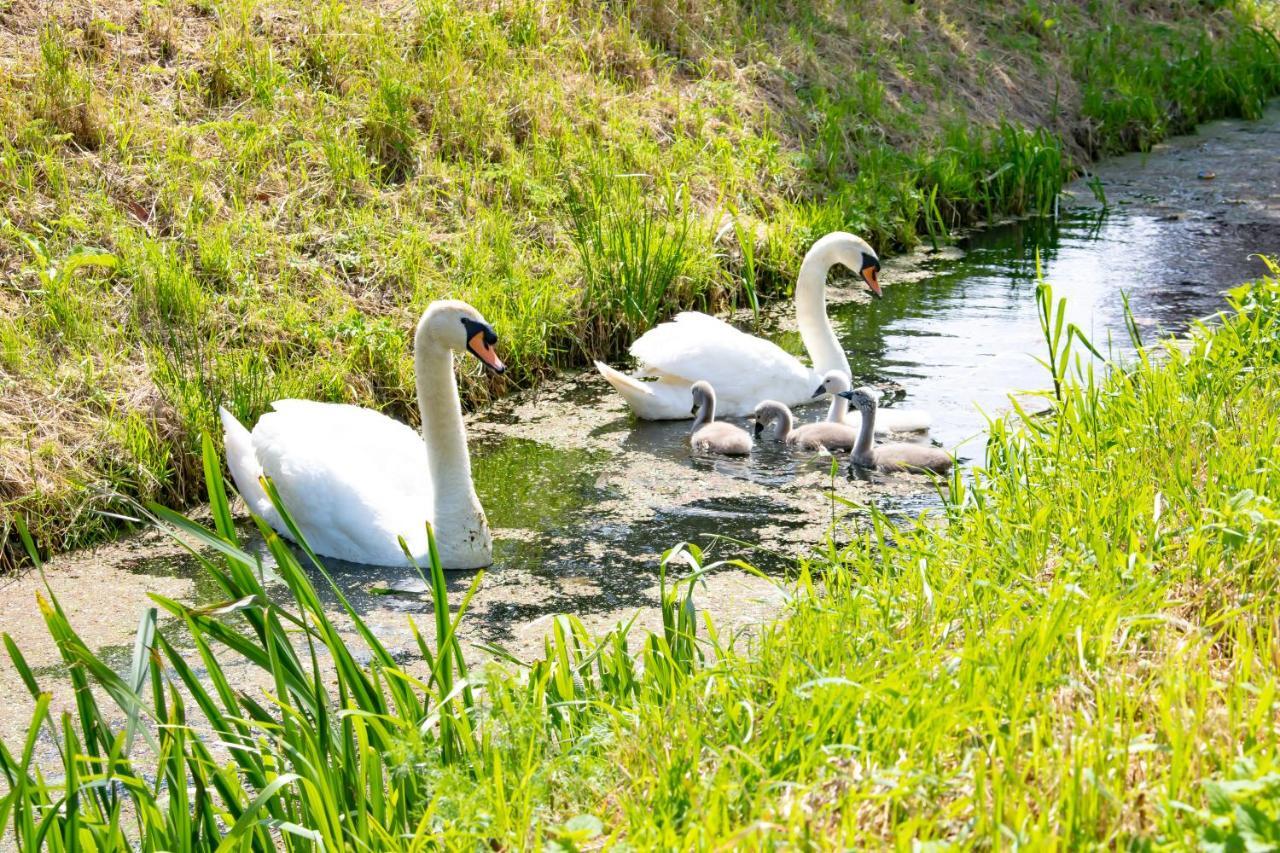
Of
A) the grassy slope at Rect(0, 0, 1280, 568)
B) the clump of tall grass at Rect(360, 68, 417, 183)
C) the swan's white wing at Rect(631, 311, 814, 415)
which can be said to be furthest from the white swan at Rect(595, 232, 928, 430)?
the clump of tall grass at Rect(360, 68, 417, 183)

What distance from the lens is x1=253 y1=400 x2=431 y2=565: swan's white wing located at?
18.5ft

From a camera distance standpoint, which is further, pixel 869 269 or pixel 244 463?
pixel 869 269

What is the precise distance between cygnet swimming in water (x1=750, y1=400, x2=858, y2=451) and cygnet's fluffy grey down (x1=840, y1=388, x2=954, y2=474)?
9cm

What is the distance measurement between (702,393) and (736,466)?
62 centimetres

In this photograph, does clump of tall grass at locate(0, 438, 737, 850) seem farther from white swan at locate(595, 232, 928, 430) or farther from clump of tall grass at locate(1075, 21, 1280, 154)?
clump of tall grass at locate(1075, 21, 1280, 154)

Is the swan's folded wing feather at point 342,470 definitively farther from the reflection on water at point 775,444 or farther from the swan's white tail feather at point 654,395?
the swan's white tail feather at point 654,395

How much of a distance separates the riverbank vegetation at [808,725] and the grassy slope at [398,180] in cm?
311

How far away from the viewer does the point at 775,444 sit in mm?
7172

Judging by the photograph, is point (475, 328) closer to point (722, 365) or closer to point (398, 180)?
point (722, 365)

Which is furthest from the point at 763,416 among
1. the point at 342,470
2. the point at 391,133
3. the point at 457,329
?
the point at 391,133

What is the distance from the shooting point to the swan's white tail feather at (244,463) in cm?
598

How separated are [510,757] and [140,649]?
2.60 feet

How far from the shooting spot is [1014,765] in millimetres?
2598

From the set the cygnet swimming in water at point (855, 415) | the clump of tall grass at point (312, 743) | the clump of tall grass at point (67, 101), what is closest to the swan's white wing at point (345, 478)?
the cygnet swimming in water at point (855, 415)
